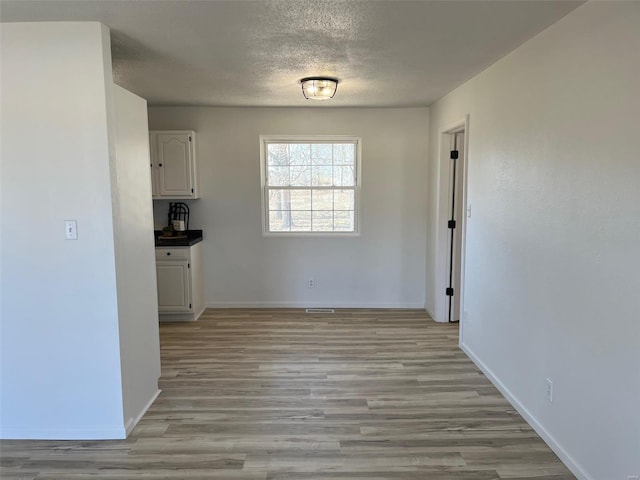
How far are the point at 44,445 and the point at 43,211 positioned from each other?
1.35 metres

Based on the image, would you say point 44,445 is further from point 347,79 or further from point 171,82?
point 347,79

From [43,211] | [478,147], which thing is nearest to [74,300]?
[43,211]

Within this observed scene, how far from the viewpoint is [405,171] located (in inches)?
194

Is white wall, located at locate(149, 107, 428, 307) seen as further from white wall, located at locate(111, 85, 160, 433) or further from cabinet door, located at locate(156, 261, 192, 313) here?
white wall, located at locate(111, 85, 160, 433)

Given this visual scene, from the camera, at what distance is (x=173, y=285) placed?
4562 mm

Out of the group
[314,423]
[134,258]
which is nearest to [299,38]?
[134,258]

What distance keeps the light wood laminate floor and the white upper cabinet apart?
67.3 inches

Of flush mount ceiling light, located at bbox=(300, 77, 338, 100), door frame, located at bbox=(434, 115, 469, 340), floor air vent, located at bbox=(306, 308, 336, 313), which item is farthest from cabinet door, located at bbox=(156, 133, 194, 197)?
door frame, located at bbox=(434, 115, 469, 340)

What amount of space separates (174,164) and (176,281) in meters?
1.31

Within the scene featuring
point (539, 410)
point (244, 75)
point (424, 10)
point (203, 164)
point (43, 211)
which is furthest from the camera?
point (203, 164)

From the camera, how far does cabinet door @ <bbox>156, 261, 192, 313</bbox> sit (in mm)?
4547

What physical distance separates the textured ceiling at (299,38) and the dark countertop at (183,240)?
1.59 m

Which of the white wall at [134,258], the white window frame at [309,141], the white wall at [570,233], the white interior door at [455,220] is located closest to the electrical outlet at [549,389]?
the white wall at [570,233]

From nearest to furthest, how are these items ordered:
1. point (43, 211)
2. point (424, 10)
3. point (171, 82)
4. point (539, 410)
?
1. point (424, 10)
2. point (43, 211)
3. point (539, 410)
4. point (171, 82)
